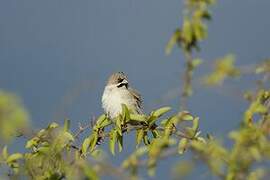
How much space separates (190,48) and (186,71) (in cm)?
13

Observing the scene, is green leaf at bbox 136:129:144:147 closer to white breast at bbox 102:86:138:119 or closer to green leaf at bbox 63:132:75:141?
green leaf at bbox 63:132:75:141

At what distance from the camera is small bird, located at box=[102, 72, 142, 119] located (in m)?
14.6

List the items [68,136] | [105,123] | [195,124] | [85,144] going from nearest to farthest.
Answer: [195,124] < [68,136] < [85,144] < [105,123]

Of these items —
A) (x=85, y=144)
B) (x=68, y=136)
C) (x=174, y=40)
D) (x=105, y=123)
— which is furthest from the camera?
(x=105, y=123)

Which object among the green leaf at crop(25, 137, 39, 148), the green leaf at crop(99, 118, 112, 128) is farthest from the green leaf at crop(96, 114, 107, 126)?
the green leaf at crop(25, 137, 39, 148)

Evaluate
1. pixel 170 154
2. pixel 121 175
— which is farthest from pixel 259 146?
pixel 121 175

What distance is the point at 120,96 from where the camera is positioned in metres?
14.9

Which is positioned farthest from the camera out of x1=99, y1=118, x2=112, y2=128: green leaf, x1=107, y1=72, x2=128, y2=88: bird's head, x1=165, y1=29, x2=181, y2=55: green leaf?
x1=107, y1=72, x2=128, y2=88: bird's head

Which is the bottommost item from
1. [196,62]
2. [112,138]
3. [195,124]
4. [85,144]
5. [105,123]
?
[196,62]

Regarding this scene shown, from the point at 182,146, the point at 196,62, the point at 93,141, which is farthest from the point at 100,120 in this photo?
the point at 196,62

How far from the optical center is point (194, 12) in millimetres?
3871

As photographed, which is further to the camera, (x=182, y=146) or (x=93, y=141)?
(x=93, y=141)

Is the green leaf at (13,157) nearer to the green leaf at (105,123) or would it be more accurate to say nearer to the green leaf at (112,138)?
the green leaf at (112,138)

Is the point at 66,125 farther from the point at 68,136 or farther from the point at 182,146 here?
the point at 182,146
